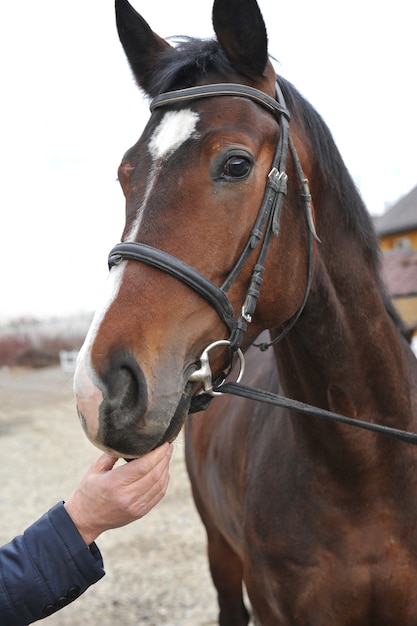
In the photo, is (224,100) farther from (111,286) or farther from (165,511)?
(165,511)

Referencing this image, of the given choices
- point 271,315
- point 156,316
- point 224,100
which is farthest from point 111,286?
point 224,100

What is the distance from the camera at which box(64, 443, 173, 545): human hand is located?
5.20 ft

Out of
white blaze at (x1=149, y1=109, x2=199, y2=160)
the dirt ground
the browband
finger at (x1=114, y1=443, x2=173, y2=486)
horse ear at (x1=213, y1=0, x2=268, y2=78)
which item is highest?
horse ear at (x1=213, y1=0, x2=268, y2=78)

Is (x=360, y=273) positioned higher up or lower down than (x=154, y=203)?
lower down

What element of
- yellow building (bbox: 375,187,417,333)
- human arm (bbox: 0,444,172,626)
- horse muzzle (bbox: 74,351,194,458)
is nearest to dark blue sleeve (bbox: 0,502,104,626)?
human arm (bbox: 0,444,172,626)

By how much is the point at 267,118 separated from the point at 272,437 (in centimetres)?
130

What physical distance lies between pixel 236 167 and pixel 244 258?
0.27 m

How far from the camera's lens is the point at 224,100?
1869 millimetres

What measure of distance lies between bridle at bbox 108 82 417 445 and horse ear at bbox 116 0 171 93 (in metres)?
0.42

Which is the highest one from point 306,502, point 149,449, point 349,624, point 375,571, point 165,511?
point 149,449

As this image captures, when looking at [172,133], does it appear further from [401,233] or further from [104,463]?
[401,233]

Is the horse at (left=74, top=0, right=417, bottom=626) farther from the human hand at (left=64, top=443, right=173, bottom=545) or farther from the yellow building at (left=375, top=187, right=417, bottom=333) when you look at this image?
the yellow building at (left=375, top=187, right=417, bottom=333)

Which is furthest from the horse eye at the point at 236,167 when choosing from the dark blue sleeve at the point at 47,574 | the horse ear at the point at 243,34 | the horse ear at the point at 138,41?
the dark blue sleeve at the point at 47,574

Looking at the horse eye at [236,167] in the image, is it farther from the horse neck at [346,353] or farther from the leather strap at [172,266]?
the horse neck at [346,353]
